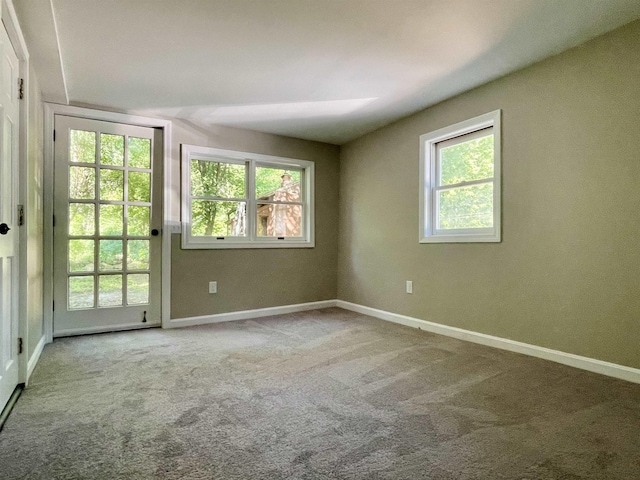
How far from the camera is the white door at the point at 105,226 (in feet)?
10.5

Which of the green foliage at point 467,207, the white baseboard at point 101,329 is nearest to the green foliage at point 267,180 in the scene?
the white baseboard at point 101,329

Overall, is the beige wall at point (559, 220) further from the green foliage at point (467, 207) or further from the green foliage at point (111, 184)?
the green foliage at point (111, 184)

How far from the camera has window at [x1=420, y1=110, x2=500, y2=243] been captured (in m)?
2.96

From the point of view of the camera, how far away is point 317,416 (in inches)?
67.7

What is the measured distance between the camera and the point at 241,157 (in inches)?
160

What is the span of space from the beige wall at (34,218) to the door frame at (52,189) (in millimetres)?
91

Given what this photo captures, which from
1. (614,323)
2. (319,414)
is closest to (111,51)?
(319,414)

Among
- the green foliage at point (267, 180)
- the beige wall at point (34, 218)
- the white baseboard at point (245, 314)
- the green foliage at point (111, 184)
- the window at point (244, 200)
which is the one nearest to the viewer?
the beige wall at point (34, 218)

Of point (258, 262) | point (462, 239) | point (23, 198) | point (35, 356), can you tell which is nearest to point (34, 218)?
point (23, 198)

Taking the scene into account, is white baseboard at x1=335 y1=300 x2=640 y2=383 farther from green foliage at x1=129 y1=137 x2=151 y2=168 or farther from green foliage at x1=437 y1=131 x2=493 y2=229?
green foliage at x1=129 y1=137 x2=151 y2=168

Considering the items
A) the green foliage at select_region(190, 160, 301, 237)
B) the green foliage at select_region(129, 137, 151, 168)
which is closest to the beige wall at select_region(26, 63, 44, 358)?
the green foliage at select_region(129, 137, 151, 168)

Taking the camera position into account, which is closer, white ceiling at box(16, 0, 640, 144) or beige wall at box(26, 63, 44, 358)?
white ceiling at box(16, 0, 640, 144)

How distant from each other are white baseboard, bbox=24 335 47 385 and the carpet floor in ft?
0.14

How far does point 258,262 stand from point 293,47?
241 centimetres
